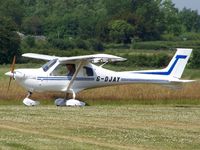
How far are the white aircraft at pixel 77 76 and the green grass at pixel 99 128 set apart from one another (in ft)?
9.88

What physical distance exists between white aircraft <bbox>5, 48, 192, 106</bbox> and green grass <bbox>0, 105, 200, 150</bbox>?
3.01 meters

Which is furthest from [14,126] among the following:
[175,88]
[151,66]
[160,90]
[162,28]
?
[162,28]

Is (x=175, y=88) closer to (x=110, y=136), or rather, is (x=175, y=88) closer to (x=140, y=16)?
(x=110, y=136)

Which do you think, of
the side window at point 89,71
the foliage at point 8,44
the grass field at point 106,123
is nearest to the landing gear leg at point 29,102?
the grass field at point 106,123

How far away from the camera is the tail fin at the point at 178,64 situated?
31.8 meters

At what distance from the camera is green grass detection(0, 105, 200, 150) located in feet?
58.9

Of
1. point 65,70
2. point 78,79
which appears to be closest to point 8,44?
point 65,70

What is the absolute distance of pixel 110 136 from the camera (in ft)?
63.3

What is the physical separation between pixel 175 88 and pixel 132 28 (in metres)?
68.8

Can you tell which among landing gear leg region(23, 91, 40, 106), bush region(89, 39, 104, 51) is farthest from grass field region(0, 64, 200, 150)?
bush region(89, 39, 104, 51)

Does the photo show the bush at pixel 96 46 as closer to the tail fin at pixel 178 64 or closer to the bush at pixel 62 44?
the bush at pixel 62 44

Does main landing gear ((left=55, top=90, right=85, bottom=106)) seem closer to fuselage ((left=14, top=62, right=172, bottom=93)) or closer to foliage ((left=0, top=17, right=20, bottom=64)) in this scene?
fuselage ((left=14, top=62, right=172, bottom=93))

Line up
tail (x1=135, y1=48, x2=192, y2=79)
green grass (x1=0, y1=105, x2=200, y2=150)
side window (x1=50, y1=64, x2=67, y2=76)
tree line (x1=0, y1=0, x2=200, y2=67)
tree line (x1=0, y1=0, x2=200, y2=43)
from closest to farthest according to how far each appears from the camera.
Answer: green grass (x1=0, y1=105, x2=200, y2=150)
side window (x1=50, y1=64, x2=67, y2=76)
tail (x1=135, y1=48, x2=192, y2=79)
tree line (x1=0, y1=0, x2=200, y2=67)
tree line (x1=0, y1=0, x2=200, y2=43)

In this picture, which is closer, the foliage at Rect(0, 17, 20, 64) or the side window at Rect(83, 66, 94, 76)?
the side window at Rect(83, 66, 94, 76)
